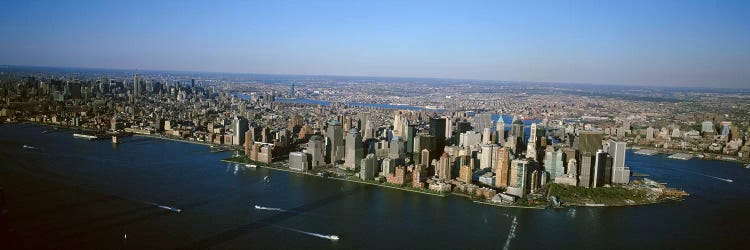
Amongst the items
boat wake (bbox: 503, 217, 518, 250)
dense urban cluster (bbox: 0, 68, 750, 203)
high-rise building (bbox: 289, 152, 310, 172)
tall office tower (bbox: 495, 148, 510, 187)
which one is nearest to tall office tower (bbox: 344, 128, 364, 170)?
dense urban cluster (bbox: 0, 68, 750, 203)

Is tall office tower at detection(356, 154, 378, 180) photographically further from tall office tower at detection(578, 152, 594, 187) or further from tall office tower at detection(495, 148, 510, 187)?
tall office tower at detection(578, 152, 594, 187)

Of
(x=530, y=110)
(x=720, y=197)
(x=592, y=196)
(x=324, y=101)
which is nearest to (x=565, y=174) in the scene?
(x=592, y=196)

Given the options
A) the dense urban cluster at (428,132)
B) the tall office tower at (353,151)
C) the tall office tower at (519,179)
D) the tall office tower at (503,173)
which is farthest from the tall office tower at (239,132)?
the tall office tower at (519,179)

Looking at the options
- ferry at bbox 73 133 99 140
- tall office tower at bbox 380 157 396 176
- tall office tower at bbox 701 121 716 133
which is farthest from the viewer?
tall office tower at bbox 701 121 716 133

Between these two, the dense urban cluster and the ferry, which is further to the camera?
the ferry

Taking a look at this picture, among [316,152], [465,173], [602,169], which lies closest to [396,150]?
[316,152]

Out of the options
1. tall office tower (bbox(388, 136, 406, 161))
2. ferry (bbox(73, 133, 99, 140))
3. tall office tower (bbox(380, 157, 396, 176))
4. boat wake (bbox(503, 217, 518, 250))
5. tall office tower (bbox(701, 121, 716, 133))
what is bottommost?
boat wake (bbox(503, 217, 518, 250))

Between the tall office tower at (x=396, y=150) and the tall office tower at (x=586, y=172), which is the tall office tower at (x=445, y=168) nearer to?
the tall office tower at (x=396, y=150)
